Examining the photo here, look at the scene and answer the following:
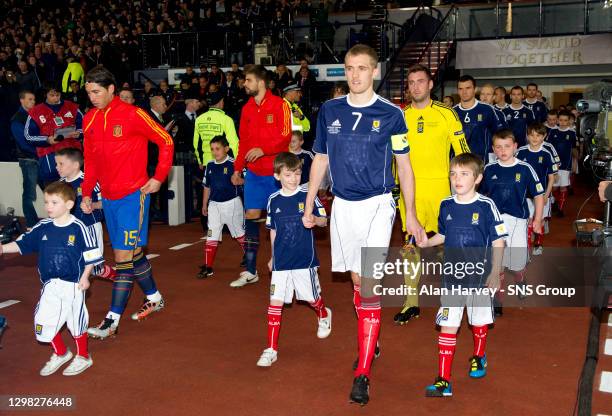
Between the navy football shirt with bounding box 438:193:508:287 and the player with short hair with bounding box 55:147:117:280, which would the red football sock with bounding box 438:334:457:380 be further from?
the player with short hair with bounding box 55:147:117:280

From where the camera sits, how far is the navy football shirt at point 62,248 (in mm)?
5227

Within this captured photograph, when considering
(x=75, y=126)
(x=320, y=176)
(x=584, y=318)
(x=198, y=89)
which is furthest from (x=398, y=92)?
(x=320, y=176)

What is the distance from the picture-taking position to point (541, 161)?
27.6 ft

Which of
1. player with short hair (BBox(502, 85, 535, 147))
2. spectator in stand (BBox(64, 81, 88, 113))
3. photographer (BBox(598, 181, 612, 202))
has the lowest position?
photographer (BBox(598, 181, 612, 202))

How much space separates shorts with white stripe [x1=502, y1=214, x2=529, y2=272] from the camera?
6.81 m

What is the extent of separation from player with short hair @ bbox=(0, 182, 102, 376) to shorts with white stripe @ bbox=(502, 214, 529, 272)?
3840 millimetres

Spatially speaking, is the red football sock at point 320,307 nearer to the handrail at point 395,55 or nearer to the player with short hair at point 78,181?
the player with short hair at point 78,181

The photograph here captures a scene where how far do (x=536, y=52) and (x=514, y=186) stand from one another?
14.0 meters

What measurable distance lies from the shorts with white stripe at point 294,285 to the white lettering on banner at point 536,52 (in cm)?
1537

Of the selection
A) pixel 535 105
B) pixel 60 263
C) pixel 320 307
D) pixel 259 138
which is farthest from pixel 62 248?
pixel 535 105

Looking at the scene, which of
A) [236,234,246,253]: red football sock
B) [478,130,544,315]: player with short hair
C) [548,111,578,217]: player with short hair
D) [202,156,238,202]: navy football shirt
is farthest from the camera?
[548,111,578,217]: player with short hair

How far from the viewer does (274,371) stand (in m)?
5.33

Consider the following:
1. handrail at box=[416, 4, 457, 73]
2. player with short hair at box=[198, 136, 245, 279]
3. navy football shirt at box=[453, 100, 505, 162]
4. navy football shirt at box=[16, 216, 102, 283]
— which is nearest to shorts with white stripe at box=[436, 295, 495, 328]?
navy football shirt at box=[16, 216, 102, 283]

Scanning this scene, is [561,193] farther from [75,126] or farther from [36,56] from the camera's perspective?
[36,56]
